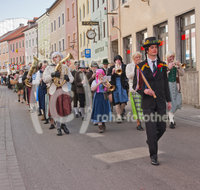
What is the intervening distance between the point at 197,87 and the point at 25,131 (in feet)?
23.8

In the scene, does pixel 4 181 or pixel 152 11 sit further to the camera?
A: pixel 152 11

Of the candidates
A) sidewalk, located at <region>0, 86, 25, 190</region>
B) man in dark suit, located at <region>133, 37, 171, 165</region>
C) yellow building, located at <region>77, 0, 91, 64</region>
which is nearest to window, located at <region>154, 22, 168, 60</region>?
sidewalk, located at <region>0, 86, 25, 190</region>

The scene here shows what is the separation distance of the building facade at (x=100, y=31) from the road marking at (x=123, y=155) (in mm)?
21657

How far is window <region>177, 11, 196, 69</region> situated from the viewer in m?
15.3

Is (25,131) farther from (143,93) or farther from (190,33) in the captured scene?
(190,33)

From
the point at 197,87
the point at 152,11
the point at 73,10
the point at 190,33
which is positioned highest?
the point at 73,10

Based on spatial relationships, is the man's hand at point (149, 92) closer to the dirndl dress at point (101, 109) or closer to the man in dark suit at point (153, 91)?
the man in dark suit at point (153, 91)

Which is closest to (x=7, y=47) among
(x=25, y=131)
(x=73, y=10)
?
(x=73, y=10)

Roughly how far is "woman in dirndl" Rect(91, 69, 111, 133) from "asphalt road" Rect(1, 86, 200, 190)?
0.34m

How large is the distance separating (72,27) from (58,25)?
27.1 feet

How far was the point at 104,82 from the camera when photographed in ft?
30.2

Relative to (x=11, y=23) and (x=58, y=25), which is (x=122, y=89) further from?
(x=11, y=23)

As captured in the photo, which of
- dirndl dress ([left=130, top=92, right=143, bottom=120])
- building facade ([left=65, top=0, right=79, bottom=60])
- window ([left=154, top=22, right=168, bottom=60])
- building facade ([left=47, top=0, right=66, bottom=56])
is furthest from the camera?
building facade ([left=47, top=0, right=66, bottom=56])

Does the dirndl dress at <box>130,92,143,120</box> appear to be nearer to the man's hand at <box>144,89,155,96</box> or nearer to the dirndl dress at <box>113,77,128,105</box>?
the dirndl dress at <box>113,77,128,105</box>
